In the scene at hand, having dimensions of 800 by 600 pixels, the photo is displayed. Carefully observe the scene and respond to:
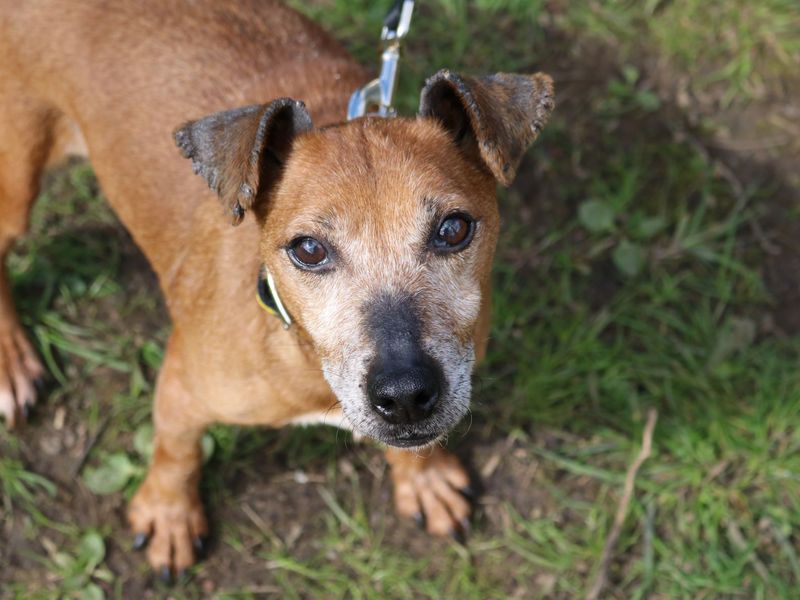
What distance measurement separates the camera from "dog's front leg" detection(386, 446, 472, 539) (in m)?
5.23

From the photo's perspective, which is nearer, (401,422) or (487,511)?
(401,422)

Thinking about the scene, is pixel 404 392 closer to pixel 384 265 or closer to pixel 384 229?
pixel 384 265

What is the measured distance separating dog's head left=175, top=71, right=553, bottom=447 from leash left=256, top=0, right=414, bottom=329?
0.22m

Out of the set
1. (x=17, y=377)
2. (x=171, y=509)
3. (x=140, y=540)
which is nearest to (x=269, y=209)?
(x=171, y=509)

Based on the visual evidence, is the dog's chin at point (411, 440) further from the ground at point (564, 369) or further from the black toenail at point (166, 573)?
the black toenail at point (166, 573)

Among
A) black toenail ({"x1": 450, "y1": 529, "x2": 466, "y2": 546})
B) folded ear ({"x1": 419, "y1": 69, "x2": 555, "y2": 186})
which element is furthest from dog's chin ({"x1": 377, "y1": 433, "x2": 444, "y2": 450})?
black toenail ({"x1": 450, "y1": 529, "x2": 466, "y2": 546})

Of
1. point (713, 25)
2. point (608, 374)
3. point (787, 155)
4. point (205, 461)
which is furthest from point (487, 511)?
point (713, 25)

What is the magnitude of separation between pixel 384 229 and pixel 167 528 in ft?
8.55

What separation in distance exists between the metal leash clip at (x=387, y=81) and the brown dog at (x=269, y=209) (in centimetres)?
14

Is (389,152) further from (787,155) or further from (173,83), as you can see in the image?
(787,155)

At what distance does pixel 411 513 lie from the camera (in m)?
5.26

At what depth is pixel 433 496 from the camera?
17.2ft

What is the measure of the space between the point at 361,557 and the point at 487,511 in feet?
2.67

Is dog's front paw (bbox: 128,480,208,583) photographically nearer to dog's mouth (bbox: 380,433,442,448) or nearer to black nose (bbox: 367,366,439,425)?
dog's mouth (bbox: 380,433,442,448)
